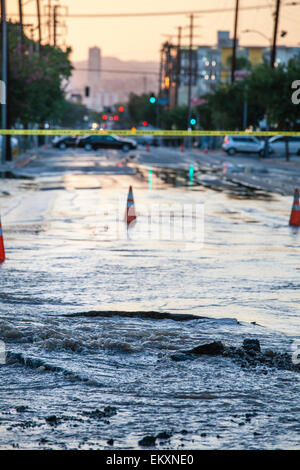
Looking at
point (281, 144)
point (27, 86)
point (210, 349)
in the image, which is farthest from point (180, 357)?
point (281, 144)

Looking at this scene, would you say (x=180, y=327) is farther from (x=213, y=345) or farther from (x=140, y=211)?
(x=140, y=211)

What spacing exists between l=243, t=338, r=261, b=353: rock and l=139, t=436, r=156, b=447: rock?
7.62 ft

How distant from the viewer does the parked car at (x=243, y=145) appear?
7000 centimetres

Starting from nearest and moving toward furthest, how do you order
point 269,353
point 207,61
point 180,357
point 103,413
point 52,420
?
point 52,420, point 103,413, point 180,357, point 269,353, point 207,61

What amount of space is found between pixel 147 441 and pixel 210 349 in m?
2.31

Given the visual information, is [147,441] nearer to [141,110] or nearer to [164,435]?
[164,435]

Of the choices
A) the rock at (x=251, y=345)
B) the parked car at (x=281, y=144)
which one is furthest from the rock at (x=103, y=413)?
the parked car at (x=281, y=144)

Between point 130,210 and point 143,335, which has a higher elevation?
point 143,335

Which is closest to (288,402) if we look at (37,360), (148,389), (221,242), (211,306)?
(148,389)

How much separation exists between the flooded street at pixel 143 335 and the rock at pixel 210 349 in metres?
0.13

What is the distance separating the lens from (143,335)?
26.6 ft

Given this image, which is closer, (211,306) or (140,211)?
(211,306)

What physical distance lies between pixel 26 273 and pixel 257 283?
3.10 meters

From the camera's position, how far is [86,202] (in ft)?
75.9
